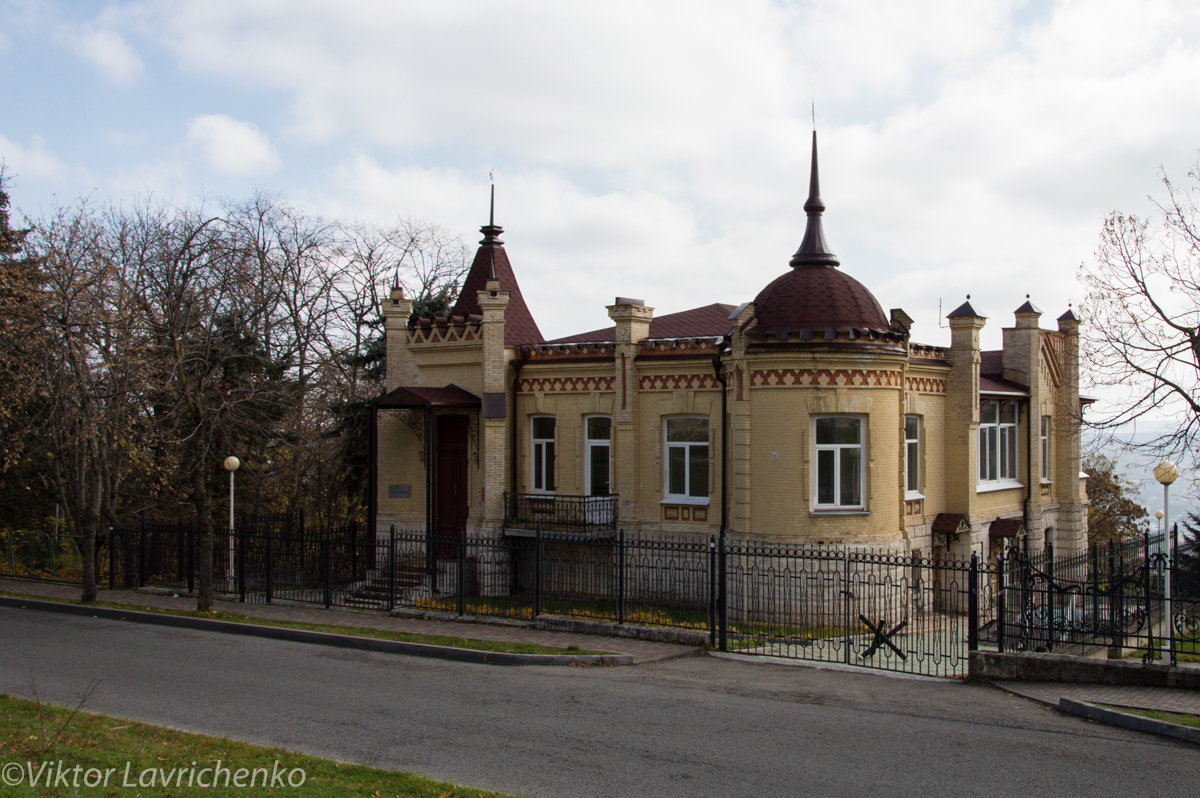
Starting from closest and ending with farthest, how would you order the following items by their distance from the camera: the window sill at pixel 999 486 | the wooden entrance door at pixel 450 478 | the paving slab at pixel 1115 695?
the paving slab at pixel 1115 695, the window sill at pixel 999 486, the wooden entrance door at pixel 450 478

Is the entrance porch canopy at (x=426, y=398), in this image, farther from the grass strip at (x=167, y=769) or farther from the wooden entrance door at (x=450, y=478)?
the grass strip at (x=167, y=769)

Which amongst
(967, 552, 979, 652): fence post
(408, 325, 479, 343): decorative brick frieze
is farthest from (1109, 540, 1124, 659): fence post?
(408, 325, 479, 343): decorative brick frieze

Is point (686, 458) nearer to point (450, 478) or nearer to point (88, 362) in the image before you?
point (450, 478)

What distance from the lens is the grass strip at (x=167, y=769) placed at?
7.92m

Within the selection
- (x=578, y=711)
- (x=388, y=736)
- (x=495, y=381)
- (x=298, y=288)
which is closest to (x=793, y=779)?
(x=578, y=711)

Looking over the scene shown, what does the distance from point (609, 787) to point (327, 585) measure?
13.7m

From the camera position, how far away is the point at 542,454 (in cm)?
2442

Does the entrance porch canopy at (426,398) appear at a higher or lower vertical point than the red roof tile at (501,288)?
lower

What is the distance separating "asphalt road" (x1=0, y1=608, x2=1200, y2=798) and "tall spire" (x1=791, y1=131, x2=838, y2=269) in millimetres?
9943

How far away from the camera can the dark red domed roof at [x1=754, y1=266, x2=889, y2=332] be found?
2022 cm

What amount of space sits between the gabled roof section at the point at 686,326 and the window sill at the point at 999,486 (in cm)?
743

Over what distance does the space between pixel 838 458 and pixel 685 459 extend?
352 cm

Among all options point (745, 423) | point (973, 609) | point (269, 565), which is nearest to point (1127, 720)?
point (973, 609)

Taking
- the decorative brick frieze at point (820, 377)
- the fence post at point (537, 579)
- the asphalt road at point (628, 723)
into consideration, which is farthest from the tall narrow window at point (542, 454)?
the asphalt road at point (628, 723)
